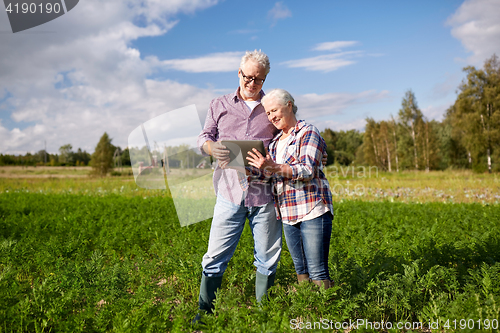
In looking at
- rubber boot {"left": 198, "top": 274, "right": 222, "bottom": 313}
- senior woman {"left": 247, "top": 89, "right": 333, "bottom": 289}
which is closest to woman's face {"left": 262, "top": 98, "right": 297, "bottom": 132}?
senior woman {"left": 247, "top": 89, "right": 333, "bottom": 289}

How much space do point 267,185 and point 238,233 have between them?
18.7 inches

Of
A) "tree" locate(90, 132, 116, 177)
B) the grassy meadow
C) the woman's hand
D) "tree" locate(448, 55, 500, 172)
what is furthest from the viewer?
"tree" locate(90, 132, 116, 177)

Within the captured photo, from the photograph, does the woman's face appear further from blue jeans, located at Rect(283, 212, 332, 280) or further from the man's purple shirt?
blue jeans, located at Rect(283, 212, 332, 280)

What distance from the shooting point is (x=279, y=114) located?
2.45 metres

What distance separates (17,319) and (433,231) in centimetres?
507

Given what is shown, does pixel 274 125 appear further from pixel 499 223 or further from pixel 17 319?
pixel 499 223

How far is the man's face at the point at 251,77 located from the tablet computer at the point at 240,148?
0.46 metres

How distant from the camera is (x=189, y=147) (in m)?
2.66

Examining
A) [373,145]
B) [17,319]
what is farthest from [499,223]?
[373,145]

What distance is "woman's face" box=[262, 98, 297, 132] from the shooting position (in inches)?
95.6

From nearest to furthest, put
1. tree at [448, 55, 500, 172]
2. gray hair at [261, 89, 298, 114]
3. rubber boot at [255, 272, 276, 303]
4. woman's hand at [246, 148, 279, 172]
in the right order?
woman's hand at [246, 148, 279, 172]
gray hair at [261, 89, 298, 114]
rubber boot at [255, 272, 276, 303]
tree at [448, 55, 500, 172]

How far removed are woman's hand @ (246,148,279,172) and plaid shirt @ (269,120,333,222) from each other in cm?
13

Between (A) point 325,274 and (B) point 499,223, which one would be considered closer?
(A) point 325,274

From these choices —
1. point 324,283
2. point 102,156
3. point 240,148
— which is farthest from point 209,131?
point 102,156
